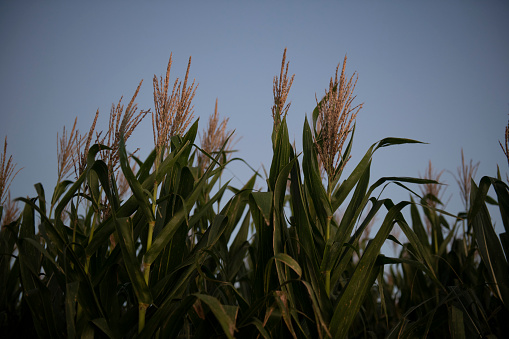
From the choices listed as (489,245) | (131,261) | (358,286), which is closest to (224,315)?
(131,261)

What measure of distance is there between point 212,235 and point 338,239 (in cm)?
57

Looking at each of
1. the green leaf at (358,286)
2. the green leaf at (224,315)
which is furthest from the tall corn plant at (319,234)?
the green leaf at (224,315)

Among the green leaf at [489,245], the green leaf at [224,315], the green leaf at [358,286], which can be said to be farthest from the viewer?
the green leaf at [489,245]

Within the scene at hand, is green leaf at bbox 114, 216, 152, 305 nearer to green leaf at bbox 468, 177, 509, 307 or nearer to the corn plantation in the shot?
the corn plantation

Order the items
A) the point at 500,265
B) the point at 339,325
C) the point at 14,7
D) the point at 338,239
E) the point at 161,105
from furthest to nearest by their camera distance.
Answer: the point at 14,7
the point at 500,265
the point at 161,105
the point at 338,239
the point at 339,325

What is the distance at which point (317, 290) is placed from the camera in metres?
1.59

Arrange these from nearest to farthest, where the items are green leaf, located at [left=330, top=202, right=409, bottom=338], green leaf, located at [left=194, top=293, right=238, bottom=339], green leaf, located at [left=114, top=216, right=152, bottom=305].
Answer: green leaf, located at [left=194, top=293, right=238, bottom=339] → green leaf, located at [left=114, top=216, right=152, bottom=305] → green leaf, located at [left=330, top=202, right=409, bottom=338]

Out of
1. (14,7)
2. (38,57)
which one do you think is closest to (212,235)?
(14,7)

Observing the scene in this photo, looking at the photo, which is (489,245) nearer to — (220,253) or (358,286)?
(358,286)

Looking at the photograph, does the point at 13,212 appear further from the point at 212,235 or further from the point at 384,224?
the point at 384,224

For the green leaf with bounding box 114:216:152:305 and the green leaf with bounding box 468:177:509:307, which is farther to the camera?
the green leaf with bounding box 468:177:509:307

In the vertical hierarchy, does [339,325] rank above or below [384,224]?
below

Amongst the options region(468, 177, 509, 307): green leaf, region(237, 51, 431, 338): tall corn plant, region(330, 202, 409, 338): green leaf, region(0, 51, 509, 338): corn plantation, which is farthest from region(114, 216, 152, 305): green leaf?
region(468, 177, 509, 307): green leaf

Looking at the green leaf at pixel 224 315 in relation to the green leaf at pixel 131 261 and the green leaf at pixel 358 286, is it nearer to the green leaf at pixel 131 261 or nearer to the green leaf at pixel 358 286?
the green leaf at pixel 131 261
